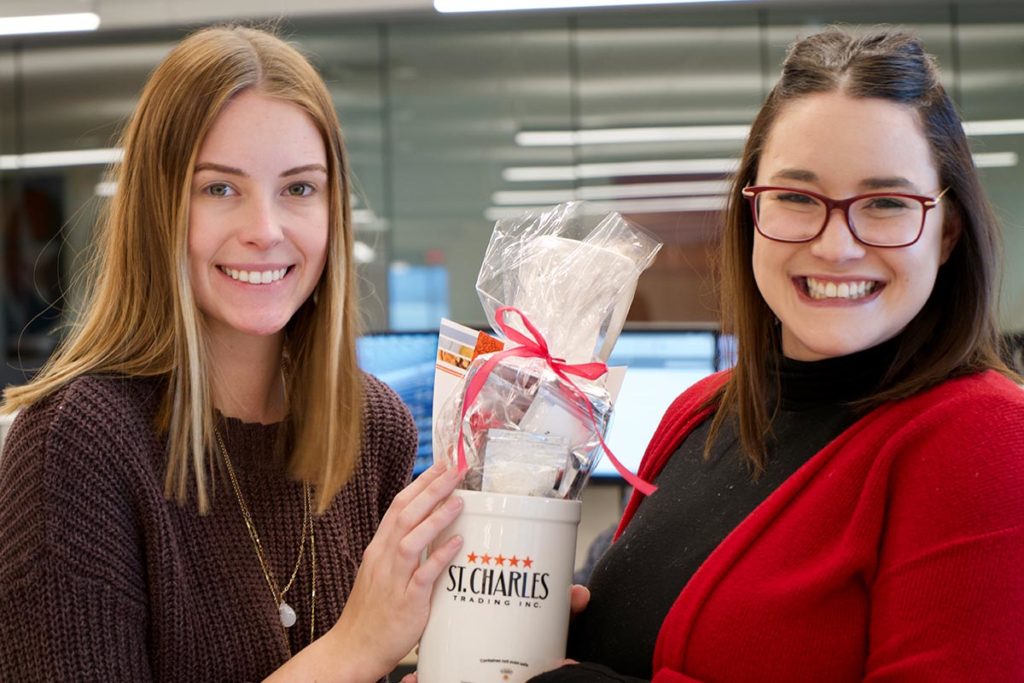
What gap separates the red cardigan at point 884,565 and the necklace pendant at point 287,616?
0.52m

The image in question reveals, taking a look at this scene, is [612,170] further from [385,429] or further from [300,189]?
[300,189]

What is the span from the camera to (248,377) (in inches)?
59.1

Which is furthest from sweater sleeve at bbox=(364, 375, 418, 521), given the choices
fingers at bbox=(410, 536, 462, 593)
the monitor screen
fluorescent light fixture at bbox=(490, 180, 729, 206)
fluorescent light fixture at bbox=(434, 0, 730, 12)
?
fluorescent light fixture at bbox=(490, 180, 729, 206)

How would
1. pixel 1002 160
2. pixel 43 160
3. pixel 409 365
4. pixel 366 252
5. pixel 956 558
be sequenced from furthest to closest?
pixel 43 160
pixel 366 252
pixel 1002 160
pixel 409 365
pixel 956 558

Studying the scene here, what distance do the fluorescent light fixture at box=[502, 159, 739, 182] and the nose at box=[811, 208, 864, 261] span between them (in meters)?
5.48

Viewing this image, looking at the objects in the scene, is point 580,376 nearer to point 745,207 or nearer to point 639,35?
point 745,207

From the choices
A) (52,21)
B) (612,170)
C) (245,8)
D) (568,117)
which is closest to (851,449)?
(52,21)

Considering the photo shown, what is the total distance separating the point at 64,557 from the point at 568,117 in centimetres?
567

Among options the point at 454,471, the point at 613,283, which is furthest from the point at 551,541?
the point at 613,283

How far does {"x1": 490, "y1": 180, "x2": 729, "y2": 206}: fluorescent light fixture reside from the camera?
6.50m

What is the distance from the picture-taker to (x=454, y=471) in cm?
113

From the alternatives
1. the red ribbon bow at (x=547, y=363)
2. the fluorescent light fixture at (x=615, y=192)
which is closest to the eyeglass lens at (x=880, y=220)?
the red ribbon bow at (x=547, y=363)

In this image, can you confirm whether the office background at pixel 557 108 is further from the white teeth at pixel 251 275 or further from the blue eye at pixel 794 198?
the blue eye at pixel 794 198

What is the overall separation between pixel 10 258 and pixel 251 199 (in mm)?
6644
